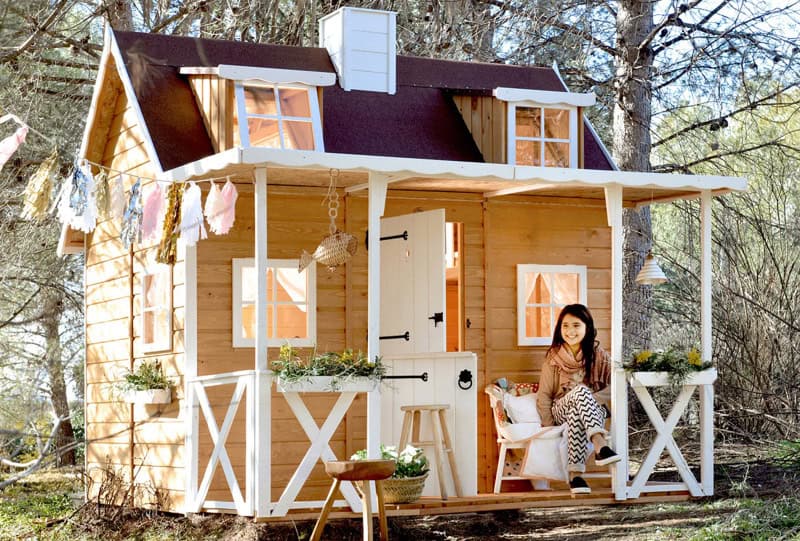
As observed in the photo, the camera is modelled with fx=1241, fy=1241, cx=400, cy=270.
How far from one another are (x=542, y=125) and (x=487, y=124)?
0.55 meters

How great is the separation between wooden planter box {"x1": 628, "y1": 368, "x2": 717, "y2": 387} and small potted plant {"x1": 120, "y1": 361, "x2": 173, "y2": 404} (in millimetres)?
3755

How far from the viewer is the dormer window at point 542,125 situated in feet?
36.9

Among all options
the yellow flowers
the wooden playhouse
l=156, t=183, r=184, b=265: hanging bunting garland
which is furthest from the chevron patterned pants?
l=156, t=183, r=184, b=265: hanging bunting garland

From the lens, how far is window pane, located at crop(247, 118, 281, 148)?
10.4 meters

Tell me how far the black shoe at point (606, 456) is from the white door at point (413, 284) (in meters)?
1.49

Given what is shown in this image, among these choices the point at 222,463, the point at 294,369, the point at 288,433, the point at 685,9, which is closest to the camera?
the point at 294,369

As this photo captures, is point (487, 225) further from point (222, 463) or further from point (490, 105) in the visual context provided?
point (222, 463)

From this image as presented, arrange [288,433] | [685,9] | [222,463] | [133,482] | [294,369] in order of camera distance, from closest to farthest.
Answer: [294,369]
[222,463]
[288,433]
[133,482]
[685,9]

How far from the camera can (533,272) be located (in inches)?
441

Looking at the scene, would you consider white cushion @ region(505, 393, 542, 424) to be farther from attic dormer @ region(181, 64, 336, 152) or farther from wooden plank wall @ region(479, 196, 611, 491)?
attic dormer @ region(181, 64, 336, 152)

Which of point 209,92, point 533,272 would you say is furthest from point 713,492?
point 209,92

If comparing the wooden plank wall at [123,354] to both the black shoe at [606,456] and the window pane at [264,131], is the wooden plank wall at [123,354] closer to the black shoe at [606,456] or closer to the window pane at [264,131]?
the window pane at [264,131]

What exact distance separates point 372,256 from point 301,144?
72.0 inches

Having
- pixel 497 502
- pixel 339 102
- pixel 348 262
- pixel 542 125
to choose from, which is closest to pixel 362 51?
pixel 339 102
